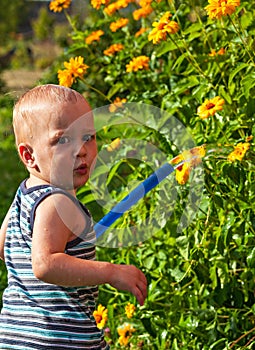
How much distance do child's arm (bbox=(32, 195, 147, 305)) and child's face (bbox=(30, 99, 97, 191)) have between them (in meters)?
0.08

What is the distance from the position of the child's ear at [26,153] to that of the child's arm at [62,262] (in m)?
0.13

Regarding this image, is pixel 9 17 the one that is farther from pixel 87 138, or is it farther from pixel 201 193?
pixel 87 138

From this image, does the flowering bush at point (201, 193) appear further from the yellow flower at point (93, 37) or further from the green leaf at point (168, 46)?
the yellow flower at point (93, 37)

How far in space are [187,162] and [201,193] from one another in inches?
10.1

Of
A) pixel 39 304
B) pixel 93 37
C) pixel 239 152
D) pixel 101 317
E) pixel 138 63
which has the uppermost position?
pixel 93 37

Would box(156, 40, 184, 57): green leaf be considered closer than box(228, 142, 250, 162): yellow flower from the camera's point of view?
No

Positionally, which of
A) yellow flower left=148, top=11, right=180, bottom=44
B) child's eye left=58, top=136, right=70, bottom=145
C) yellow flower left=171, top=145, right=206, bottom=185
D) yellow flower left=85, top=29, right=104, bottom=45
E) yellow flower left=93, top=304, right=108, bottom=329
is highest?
yellow flower left=148, top=11, right=180, bottom=44

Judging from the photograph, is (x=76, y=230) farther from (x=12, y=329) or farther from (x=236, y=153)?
(x=236, y=153)

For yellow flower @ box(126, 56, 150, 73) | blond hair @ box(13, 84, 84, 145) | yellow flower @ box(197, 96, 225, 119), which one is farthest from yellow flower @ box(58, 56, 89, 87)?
blond hair @ box(13, 84, 84, 145)

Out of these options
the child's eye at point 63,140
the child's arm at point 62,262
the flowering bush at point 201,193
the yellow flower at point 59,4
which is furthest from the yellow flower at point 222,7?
the yellow flower at point 59,4

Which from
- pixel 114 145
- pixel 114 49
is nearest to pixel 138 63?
pixel 114 49

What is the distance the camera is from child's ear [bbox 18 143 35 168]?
213cm

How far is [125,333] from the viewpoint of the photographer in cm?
311

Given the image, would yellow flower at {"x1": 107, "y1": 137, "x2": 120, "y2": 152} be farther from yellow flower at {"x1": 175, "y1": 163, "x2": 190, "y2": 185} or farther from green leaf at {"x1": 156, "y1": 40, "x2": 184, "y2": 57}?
yellow flower at {"x1": 175, "y1": 163, "x2": 190, "y2": 185}
